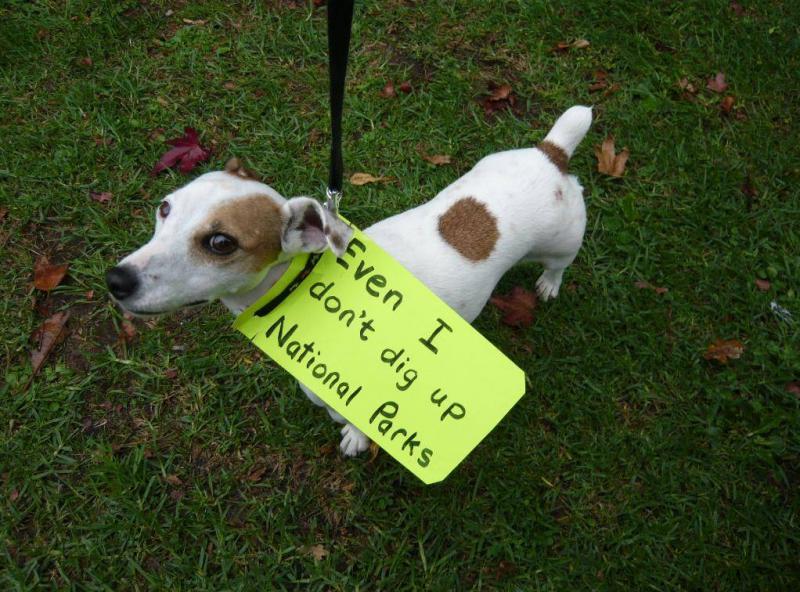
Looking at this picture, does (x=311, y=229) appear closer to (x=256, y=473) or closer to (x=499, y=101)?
(x=256, y=473)

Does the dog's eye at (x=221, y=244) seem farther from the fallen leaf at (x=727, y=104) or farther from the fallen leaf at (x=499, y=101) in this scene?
the fallen leaf at (x=727, y=104)

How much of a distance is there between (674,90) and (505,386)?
3835 millimetres

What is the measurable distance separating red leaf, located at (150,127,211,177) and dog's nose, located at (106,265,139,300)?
96.8 inches

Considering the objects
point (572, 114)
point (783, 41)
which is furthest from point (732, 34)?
point (572, 114)

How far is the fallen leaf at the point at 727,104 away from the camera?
4.81 meters

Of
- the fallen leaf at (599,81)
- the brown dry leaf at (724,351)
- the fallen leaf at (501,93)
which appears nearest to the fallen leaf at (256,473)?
the brown dry leaf at (724,351)

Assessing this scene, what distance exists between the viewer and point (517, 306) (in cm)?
400

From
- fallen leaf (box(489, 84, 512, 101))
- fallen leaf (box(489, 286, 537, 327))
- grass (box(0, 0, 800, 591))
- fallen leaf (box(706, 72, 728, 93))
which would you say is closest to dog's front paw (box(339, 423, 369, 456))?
grass (box(0, 0, 800, 591))

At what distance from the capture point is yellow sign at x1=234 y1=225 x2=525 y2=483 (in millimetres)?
2373

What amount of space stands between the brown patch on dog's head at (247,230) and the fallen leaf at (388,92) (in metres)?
2.69

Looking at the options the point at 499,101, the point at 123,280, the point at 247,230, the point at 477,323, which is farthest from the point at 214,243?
the point at 499,101

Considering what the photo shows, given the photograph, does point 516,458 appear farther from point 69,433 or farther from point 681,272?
point 69,433

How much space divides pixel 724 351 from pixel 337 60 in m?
3.23

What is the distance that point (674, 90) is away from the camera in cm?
493
